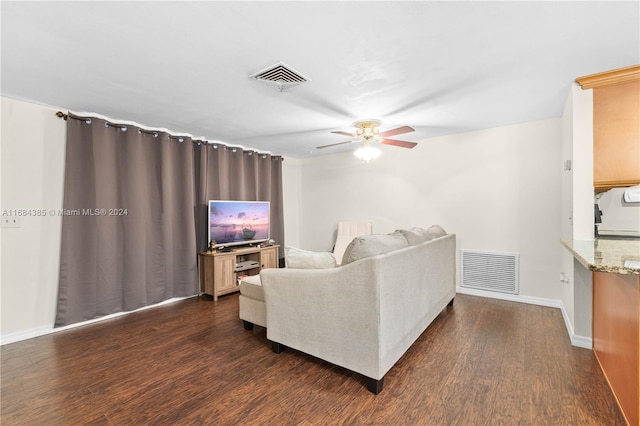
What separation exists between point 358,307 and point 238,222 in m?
2.99

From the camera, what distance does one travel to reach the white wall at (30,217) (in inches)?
105

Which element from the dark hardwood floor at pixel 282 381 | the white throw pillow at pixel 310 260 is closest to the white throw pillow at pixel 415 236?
the white throw pillow at pixel 310 260

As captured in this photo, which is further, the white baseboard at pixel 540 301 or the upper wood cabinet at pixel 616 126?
the white baseboard at pixel 540 301

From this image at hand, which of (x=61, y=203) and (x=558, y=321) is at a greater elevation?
(x=61, y=203)

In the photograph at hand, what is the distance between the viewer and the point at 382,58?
6.58 ft

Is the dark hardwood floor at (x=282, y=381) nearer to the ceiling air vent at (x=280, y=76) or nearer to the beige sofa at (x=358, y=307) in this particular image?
the beige sofa at (x=358, y=307)

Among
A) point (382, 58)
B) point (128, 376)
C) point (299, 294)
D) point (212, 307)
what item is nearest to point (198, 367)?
point (128, 376)

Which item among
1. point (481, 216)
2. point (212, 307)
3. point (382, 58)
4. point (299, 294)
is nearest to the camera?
point (382, 58)

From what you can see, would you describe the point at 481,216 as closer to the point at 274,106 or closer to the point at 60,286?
the point at 274,106

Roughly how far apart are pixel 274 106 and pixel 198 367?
2.46m

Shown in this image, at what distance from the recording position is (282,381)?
2.00 m

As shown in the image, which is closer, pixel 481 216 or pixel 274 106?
pixel 274 106

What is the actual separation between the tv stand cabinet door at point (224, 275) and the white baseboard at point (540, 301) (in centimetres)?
324

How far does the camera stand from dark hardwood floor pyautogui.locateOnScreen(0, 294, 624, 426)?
1665mm
